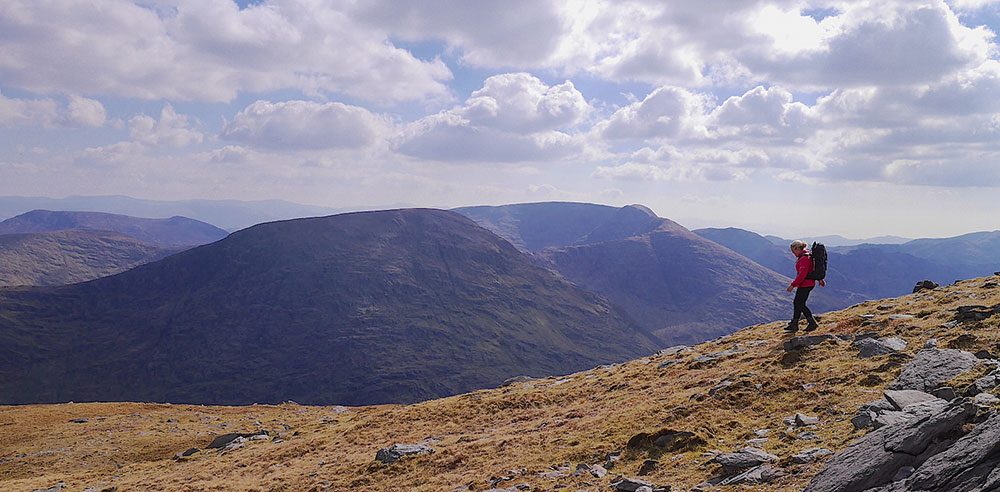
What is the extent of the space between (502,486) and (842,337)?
16.8 meters

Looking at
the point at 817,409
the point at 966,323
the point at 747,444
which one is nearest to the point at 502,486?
the point at 747,444

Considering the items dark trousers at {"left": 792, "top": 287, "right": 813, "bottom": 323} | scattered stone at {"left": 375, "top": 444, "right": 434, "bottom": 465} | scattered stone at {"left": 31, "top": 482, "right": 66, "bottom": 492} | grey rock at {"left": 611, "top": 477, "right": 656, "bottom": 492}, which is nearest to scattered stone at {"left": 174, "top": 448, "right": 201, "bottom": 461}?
scattered stone at {"left": 31, "top": 482, "right": 66, "bottom": 492}

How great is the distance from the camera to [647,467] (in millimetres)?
17672

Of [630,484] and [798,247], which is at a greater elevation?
[798,247]

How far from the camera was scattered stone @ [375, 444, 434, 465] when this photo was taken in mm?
25016

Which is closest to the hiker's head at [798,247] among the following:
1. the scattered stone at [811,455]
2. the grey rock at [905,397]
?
the grey rock at [905,397]

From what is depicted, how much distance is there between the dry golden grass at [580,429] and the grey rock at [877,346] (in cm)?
42

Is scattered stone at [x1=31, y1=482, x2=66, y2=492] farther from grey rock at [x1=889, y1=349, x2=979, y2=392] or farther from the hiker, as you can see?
grey rock at [x1=889, y1=349, x2=979, y2=392]

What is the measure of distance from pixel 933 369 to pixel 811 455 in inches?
260

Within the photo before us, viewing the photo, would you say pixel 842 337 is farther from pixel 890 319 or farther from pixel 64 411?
pixel 64 411

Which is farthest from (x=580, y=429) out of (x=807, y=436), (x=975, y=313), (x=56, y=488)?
(x=56, y=488)

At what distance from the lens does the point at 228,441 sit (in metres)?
42.0

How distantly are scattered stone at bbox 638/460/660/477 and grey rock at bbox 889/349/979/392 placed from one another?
7.73m

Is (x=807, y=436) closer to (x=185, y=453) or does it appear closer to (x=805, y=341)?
(x=805, y=341)
